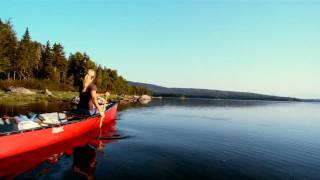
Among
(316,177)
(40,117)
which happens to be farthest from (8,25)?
(316,177)

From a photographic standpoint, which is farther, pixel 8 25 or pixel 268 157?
pixel 8 25

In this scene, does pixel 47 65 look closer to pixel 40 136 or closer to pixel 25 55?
pixel 25 55

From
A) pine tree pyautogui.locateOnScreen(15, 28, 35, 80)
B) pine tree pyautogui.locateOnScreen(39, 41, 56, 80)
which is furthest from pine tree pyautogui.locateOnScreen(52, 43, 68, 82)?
pine tree pyautogui.locateOnScreen(15, 28, 35, 80)

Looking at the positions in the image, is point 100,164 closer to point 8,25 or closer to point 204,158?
point 204,158

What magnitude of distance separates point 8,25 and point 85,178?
3064 inches

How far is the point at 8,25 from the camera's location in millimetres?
78312

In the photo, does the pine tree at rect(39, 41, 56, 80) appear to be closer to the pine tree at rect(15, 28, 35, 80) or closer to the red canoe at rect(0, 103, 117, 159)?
the pine tree at rect(15, 28, 35, 80)

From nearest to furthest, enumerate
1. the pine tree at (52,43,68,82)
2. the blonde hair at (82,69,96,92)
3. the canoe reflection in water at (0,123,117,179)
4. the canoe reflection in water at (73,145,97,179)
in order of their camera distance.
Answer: the canoe reflection in water at (0,123,117,179) → the canoe reflection in water at (73,145,97,179) → the blonde hair at (82,69,96,92) → the pine tree at (52,43,68,82)

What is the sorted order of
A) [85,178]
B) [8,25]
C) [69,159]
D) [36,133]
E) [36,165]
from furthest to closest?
[8,25] < [36,133] < [69,159] < [36,165] < [85,178]

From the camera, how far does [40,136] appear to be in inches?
621

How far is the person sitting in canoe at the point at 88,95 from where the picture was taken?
55.2ft

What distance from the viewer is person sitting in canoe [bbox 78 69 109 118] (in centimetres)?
1683

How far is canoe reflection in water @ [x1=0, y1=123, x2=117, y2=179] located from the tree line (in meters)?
61.4

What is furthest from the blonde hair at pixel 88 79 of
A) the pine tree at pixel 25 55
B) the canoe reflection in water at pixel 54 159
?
the pine tree at pixel 25 55
